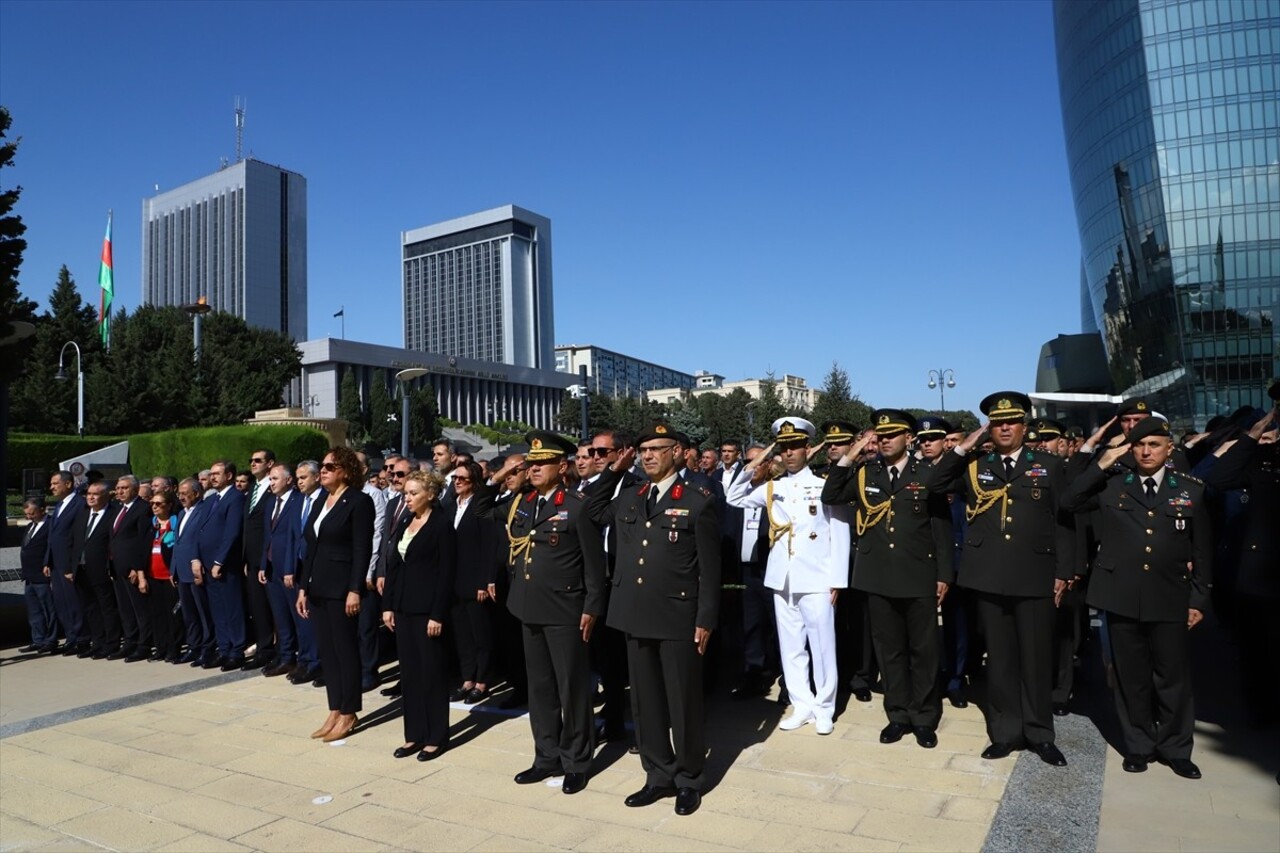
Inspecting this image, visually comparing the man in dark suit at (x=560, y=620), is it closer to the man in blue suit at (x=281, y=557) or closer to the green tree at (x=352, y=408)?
the man in blue suit at (x=281, y=557)

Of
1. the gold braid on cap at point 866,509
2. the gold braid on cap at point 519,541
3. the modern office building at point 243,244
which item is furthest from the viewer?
the modern office building at point 243,244

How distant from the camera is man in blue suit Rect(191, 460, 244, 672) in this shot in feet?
27.6

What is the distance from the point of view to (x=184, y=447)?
117 feet

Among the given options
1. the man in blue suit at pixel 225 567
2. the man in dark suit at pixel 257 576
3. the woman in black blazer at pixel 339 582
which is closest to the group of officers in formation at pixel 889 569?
the woman in black blazer at pixel 339 582

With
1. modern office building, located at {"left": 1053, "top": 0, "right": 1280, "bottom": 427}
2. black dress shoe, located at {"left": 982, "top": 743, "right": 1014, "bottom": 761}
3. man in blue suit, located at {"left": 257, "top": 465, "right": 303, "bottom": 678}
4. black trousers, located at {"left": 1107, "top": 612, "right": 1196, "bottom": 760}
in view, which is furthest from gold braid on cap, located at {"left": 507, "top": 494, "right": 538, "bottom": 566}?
modern office building, located at {"left": 1053, "top": 0, "right": 1280, "bottom": 427}

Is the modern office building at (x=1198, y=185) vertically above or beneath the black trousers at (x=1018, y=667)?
above

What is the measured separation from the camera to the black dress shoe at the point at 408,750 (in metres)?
5.62

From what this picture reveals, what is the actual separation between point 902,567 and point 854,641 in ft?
5.00

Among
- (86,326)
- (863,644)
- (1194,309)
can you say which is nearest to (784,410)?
(1194,309)

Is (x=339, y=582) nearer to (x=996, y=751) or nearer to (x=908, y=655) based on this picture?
(x=908, y=655)

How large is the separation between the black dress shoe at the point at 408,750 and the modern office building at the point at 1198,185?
66416 mm

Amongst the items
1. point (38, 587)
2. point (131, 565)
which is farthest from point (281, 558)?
point (38, 587)

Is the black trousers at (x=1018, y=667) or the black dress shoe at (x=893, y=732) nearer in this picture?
the black trousers at (x=1018, y=667)

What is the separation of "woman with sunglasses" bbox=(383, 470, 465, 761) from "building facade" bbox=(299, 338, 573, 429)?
242 ft
